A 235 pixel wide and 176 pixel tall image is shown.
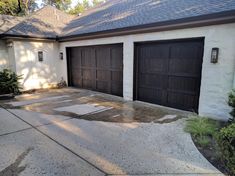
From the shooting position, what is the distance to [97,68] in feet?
27.9

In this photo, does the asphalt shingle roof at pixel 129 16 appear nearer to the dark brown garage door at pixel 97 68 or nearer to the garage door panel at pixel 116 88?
the dark brown garage door at pixel 97 68

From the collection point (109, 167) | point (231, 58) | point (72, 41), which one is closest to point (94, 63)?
point (72, 41)

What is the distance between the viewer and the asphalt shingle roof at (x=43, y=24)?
8.77 meters

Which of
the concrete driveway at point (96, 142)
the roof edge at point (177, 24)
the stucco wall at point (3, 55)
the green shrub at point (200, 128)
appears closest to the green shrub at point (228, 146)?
the concrete driveway at point (96, 142)

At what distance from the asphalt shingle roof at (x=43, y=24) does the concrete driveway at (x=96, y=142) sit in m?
4.37

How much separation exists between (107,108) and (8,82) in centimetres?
493

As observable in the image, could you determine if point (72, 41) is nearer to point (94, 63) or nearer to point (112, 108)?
point (94, 63)

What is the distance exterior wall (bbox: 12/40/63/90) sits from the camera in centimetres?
859

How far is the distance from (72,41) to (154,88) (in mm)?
5109

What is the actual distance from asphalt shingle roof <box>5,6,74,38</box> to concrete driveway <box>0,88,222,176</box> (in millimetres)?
4374

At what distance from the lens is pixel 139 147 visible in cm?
339

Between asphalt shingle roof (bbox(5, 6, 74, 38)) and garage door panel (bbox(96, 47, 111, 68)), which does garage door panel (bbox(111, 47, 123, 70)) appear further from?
asphalt shingle roof (bbox(5, 6, 74, 38))

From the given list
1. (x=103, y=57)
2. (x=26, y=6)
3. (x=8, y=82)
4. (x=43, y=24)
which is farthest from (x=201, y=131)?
(x=26, y=6)

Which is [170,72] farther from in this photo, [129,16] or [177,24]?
[129,16]
